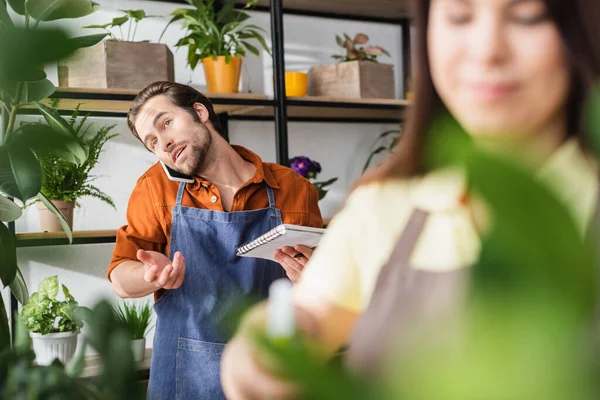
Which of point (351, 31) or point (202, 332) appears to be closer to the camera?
point (202, 332)

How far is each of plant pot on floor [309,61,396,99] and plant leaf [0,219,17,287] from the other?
1884mm

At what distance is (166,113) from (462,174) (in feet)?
6.77

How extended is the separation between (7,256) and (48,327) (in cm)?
100

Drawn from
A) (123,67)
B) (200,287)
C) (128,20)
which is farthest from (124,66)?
(200,287)

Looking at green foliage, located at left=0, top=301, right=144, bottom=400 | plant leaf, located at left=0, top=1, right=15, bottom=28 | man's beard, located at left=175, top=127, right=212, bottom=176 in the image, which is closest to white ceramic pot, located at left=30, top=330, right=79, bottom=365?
man's beard, located at left=175, top=127, right=212, bottom=176

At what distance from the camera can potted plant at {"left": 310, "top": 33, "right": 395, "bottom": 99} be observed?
3170 millimetres

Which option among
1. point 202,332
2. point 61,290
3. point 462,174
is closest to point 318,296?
point 462,174

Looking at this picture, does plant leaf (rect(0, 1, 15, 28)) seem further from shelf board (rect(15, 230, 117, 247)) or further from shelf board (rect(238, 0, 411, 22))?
shelf board (rect(238, 0, 411, 22))

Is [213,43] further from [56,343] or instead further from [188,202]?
[56,343]

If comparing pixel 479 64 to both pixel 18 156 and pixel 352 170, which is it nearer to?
pixel 18 156

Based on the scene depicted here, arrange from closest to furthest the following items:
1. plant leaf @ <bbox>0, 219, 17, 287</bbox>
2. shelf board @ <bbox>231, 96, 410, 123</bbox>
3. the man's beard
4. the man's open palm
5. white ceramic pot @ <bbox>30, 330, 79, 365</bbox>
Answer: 1. plant leaf @ <bbox>0, 219, 17, 287</bbox>
2. the man's open palm
3. the man's beard
4. white ceramic pot @ <bbox>30, 330, 79, 365</bbox>
5. shelf board @ <bbox>231, 96, 410, 123</bbox>

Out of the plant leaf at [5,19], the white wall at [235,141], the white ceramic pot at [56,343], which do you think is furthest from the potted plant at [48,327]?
the plant leaf at [5,19]

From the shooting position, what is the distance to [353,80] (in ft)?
10.4

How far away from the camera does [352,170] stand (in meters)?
3.55
